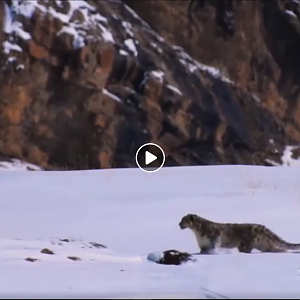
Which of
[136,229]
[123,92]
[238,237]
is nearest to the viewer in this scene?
[238,237]

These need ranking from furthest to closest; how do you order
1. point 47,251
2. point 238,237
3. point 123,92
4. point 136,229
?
1. point 123,92
2. point 136,229
3. point 238,237
4. point 47,251

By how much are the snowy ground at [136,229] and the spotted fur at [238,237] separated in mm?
252

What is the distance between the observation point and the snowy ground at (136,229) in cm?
272

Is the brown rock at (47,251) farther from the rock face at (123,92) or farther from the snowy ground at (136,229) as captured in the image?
the rock face at (123,92)

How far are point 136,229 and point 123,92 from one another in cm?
1367

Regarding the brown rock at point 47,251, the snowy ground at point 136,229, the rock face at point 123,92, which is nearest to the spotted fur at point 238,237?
the snowy ground at point 136,229

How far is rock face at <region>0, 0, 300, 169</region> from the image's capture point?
17344 mm

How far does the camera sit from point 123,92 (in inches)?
719

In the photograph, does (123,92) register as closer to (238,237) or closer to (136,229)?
(136,229)

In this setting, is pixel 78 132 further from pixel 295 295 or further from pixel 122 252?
pixel 295 295

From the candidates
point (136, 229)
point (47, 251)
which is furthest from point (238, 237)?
point (47, 251)

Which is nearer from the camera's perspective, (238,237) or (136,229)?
(238,237)

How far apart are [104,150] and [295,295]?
49.3 ft

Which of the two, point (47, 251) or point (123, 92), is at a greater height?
point (47, 251)
